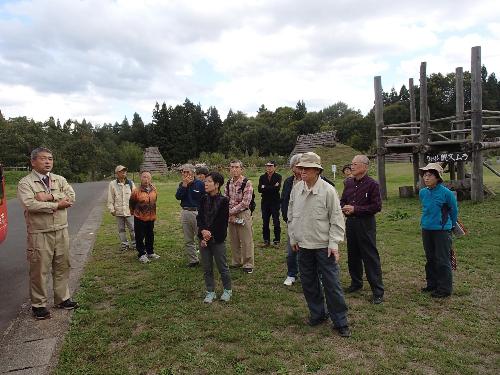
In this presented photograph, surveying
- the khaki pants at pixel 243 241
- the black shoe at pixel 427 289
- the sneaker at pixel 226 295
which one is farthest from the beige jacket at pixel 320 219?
the khaki pants at pixel 243 241

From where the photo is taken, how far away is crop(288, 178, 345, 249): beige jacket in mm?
4445

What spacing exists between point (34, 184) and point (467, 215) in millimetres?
10559

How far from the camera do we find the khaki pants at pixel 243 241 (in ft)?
22.9

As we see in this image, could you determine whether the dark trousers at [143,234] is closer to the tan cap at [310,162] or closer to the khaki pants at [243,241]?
the khaki pants at [243,241]

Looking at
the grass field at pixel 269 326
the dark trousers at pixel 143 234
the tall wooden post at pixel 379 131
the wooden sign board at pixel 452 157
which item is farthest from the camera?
the tall wooden post at pixel 379 131

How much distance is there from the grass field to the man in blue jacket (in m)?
0.39

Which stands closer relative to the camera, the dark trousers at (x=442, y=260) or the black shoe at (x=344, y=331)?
the black shoe at (x=344, y=331)

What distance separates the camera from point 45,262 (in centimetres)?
507

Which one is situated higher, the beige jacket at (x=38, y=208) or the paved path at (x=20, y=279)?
the beige jacket at (x=38, y=208)

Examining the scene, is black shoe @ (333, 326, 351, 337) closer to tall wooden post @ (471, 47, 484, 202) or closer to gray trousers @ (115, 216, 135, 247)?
gray trousers @ (115, 216, 135, 247)

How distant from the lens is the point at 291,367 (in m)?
3.78

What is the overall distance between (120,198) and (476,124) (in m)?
10.8

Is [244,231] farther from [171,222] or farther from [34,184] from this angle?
[171,222]

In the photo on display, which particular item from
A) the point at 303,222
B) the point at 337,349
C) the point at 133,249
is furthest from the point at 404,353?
the point at 133,249
